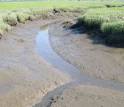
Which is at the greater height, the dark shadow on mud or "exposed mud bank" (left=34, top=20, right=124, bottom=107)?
"exposed mud bank" (left=34, top=20, right=124, bottom=107)

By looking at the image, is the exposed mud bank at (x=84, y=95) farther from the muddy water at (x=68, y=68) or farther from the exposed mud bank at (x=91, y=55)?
the exposed mud bank at (x=91, y=55)

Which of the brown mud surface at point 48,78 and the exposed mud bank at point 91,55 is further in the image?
the exposed mud bank at point 91,55

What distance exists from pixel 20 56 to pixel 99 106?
9.51m

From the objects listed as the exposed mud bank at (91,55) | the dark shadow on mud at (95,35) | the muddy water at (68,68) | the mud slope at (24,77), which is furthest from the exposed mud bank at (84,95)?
the dark shadow on mud at (95,35)

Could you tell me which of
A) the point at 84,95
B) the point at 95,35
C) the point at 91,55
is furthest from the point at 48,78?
the point at 95,35

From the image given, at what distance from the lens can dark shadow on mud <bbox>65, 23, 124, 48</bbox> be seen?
22.5m

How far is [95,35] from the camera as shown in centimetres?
2614

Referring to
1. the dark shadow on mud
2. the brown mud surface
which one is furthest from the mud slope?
the dark shadow on mud

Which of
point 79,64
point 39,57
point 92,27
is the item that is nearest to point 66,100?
point 79,64

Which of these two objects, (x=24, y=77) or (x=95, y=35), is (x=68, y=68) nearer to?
(x=24, y=77)

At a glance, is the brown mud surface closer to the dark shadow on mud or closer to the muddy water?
the muddy water

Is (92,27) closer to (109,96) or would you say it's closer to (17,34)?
(17,34)

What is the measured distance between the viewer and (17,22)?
1460 inches

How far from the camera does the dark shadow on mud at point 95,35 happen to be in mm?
22453
